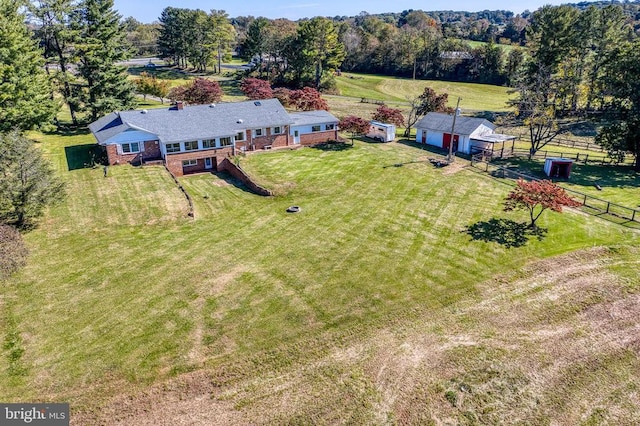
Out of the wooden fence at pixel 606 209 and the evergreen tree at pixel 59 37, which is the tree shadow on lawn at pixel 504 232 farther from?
the evergreen tree at pixel 59 37

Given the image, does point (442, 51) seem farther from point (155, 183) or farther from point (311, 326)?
point (311, 326)

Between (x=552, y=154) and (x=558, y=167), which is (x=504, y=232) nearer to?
(x=558, y=167)

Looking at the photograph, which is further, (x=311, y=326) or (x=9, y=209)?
(x=9, y=209)

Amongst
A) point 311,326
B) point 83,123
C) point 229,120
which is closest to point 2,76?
point 83,123

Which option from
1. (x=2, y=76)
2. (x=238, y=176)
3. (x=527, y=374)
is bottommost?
(x=527, y=374)

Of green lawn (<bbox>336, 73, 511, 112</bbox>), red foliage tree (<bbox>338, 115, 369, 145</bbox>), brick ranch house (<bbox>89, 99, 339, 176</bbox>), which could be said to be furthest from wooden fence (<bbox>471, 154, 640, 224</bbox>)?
green lawn (<bbox>336, 73, 511, 112</bbox>)

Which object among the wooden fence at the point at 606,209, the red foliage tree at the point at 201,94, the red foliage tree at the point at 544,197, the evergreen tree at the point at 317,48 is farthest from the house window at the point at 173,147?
the evergreen tree at the point at 317,48

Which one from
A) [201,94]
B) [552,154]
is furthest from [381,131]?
[201,94]
